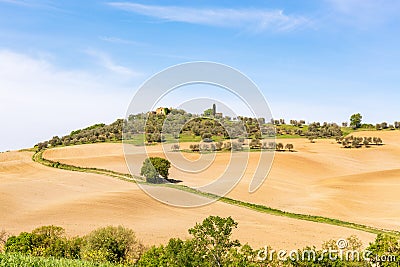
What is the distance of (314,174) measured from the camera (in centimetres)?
8931

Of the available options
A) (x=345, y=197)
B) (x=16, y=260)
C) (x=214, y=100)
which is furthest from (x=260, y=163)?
(x=16, y=260)

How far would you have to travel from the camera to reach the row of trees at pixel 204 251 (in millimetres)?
23578

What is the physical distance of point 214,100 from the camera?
2570cm

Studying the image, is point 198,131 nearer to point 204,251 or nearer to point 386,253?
point 204,251

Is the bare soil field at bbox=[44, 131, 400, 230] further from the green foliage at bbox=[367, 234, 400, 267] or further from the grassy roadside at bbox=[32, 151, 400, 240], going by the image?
the green foliage at bbox=[367, 234, 400, 267]

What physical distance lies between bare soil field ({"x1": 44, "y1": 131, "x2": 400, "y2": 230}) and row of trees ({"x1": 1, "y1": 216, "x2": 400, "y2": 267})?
2403 centimetres

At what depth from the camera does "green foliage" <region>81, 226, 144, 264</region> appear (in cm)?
2900

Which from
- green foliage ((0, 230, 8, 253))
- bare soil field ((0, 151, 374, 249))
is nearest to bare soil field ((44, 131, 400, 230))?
bare soil field ((0, 151, 374, 249))

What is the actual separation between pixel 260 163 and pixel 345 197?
34.8m

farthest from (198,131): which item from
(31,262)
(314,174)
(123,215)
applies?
(31,262)

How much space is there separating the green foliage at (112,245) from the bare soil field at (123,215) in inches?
224

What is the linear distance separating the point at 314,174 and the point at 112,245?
221 ft

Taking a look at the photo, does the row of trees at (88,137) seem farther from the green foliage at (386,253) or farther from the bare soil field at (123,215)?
the green foliage at (386,253)

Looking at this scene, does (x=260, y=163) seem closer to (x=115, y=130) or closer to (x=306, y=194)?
(x=306, y=194)
